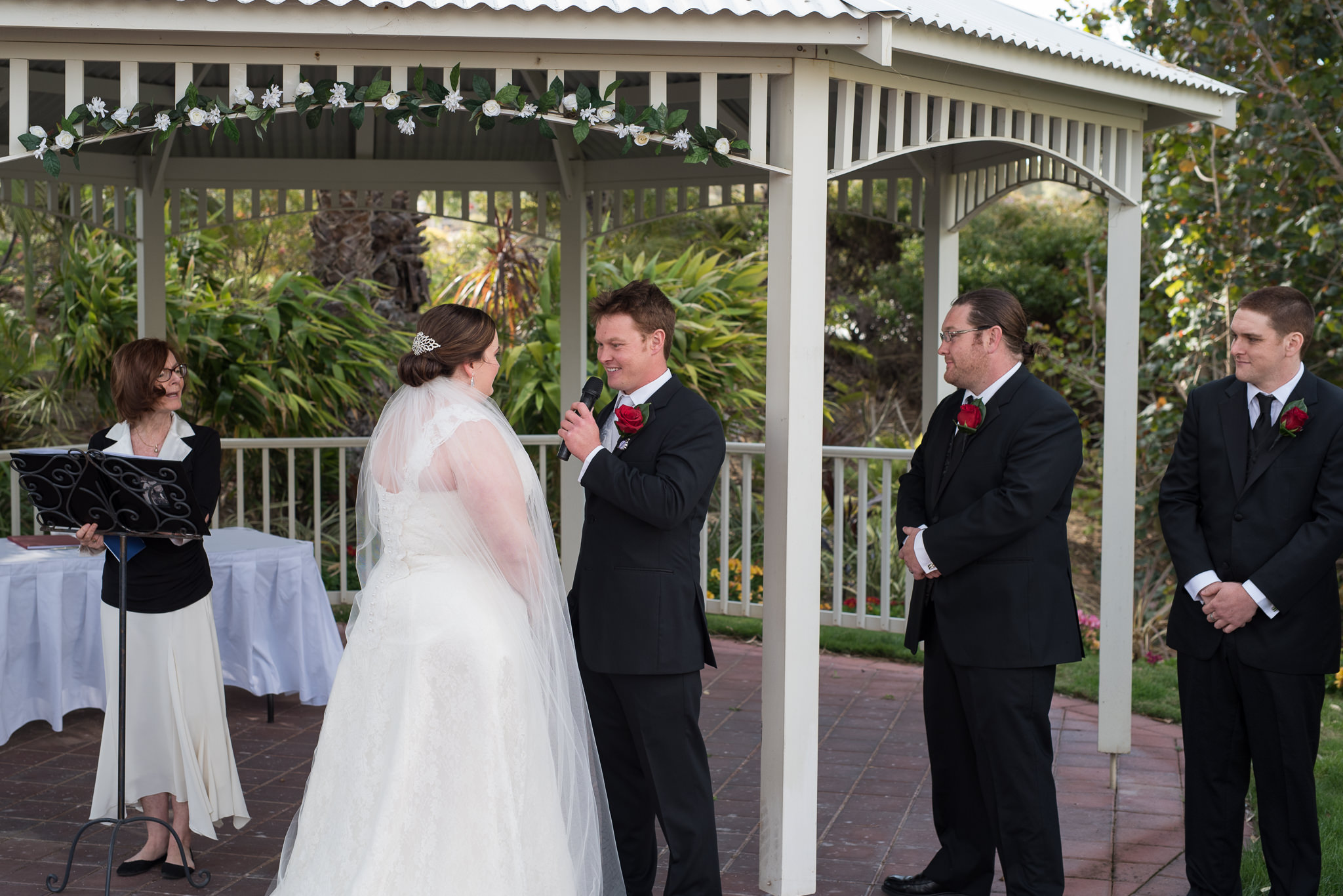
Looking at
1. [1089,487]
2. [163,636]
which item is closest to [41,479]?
[163,636]

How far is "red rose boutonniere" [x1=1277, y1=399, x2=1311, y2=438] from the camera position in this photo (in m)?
3.67

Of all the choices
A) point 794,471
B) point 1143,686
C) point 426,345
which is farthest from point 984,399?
point 1143,686

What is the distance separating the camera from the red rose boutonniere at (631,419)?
3514mm

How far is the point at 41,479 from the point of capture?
3963 millimetres

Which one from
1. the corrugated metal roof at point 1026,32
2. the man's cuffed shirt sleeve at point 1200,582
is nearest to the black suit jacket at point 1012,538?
the man's cuffed shirt sleeve at point 1200,582

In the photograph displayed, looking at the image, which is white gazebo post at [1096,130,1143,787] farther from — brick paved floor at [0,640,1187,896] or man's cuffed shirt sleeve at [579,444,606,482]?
man's cuffed shirt sleeve at [579,444,606,482]

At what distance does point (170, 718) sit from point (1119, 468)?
392 cm

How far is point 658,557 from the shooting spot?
3596mm

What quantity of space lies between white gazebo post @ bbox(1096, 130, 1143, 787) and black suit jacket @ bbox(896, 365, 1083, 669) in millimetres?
1693

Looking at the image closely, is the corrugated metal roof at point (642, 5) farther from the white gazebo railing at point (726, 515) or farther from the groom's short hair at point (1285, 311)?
the white gazebo railing at point (726, 515)

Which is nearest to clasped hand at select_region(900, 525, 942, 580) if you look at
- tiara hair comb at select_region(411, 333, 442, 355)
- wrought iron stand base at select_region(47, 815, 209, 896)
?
tiara hair comb at select_region(411, 333, 442, 355)

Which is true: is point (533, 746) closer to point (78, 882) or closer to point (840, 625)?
point (78, 882)

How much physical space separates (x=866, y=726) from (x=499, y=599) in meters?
3.24

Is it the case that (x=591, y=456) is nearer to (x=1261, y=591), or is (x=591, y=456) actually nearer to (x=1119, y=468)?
(x=1261, y=591)
